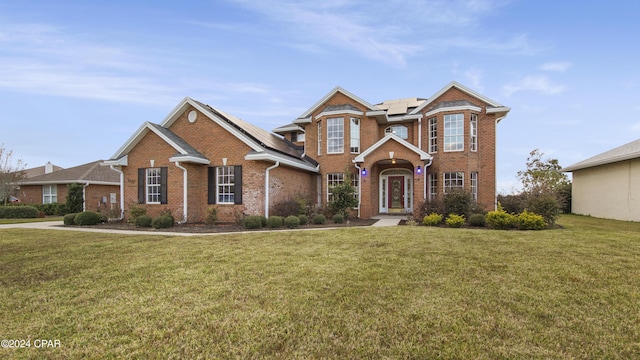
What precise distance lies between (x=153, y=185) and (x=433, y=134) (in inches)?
622

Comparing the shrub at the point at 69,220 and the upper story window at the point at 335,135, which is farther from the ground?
the upper story window at the point at 335,135

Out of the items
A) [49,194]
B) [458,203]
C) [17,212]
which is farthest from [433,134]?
[49,194]

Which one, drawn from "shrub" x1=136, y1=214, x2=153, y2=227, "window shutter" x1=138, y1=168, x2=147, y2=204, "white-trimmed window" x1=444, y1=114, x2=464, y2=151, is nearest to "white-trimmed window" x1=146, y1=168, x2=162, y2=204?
"window shutter" x1=138, y1=168, x2=147, y2=204

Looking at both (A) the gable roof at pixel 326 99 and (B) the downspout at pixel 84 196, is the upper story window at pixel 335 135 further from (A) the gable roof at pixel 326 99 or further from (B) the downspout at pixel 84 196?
(B) the downspout at pixel 84 196

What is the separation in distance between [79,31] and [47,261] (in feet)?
28.4

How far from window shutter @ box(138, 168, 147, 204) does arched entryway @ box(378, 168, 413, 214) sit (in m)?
13.5

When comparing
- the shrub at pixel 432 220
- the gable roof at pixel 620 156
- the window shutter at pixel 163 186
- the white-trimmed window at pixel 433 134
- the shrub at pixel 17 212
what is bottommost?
the shrub at pixel 17 212

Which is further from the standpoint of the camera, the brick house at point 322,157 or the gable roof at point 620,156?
the gable roof at point 620,156

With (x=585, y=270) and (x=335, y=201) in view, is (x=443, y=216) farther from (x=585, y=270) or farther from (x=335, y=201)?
(x=585, y=270)

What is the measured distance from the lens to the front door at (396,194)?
62.5 feet

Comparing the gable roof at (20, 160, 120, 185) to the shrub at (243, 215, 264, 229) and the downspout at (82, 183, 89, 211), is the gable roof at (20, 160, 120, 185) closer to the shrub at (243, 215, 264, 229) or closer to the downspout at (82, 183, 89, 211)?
the downspout at (82, 183, 89, 211)

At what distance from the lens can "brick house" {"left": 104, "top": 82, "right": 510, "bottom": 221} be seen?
15.0 meters

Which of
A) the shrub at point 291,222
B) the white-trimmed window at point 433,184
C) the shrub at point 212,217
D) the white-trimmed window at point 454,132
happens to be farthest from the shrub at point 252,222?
the white-trimmed window at point 454,132

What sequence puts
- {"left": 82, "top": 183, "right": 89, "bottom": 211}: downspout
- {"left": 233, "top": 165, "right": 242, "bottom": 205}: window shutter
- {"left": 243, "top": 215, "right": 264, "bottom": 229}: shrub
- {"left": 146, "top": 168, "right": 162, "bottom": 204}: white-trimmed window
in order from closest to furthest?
{"left": 243, "top": 215, "right": 264, "bottom": 229}: shrub
{"left": 233, "top": 165, "right": 242, "bottom": 205}: window shutter
{"left": 146, "top": 168, "right": 162, "bottom": 204}: white-trimmed window
{"left": 82, "top": 183, "right": 89, "bottom": 211}: downspout
